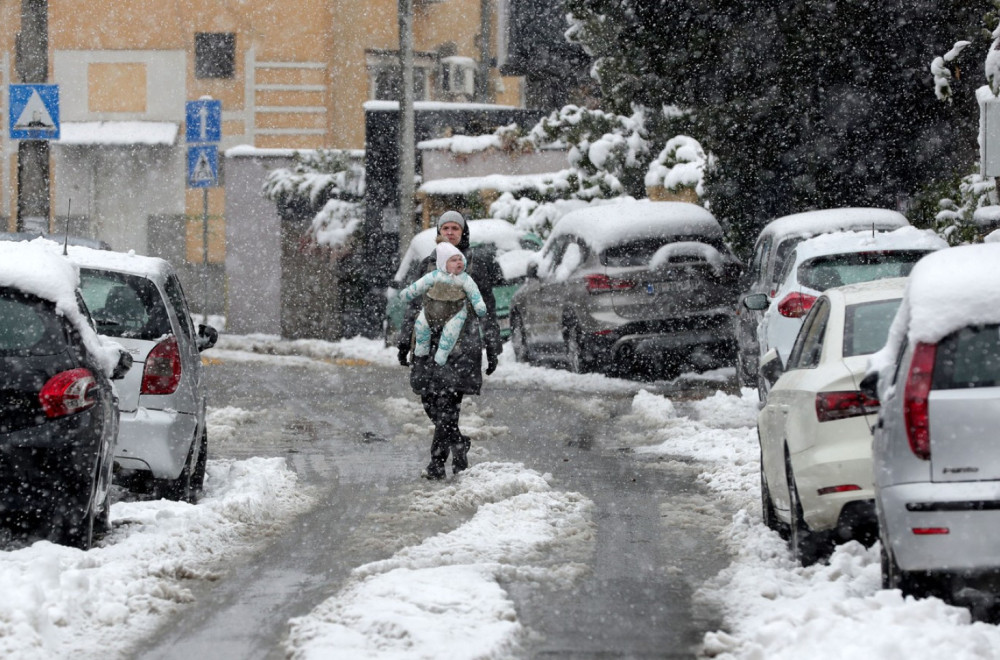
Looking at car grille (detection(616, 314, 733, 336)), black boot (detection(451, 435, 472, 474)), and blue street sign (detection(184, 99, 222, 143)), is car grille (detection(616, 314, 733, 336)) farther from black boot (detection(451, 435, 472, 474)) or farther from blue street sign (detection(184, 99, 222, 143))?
blue street sign (detection(184, 99, 222, 143))

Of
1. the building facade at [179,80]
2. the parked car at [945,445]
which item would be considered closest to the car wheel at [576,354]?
the parked car at [945,445]

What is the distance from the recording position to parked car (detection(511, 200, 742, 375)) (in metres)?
17.6

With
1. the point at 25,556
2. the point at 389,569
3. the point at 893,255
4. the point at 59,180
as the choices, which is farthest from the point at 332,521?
the point at 59,180

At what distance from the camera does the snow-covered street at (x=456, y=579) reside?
605cm

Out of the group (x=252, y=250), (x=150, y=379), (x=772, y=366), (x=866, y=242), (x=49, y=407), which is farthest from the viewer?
(x=252, y=250)

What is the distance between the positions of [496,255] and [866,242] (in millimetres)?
9717

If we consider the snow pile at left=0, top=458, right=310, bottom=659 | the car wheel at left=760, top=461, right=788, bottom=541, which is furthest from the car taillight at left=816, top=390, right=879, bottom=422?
the snow pile at left=0, top=458, right=310, bottom=659

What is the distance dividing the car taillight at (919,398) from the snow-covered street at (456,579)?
54cm

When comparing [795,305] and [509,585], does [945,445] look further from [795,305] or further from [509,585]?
[795,305]

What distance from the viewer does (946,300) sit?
6.30m

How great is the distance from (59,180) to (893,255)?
113 ft

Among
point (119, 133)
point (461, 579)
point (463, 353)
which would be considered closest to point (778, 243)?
point (463, 353)

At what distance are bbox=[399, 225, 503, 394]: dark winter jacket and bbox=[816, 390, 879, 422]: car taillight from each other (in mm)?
4175

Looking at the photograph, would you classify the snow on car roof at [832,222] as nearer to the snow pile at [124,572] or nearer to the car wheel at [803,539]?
the snow pile at [124,572]
